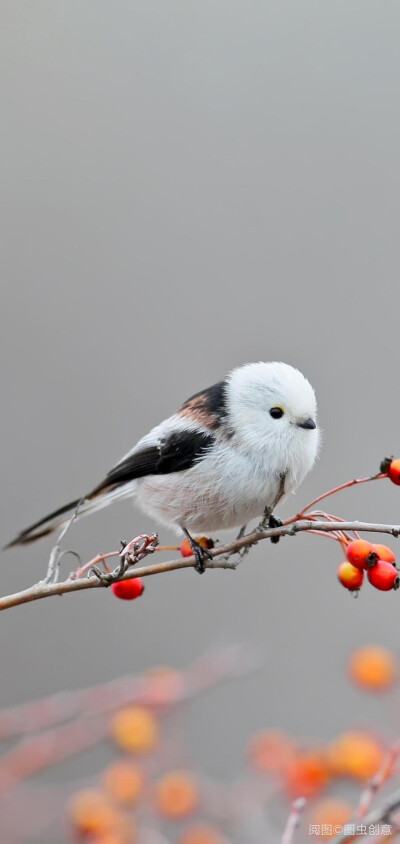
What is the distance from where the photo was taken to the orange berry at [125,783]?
109 centimetres

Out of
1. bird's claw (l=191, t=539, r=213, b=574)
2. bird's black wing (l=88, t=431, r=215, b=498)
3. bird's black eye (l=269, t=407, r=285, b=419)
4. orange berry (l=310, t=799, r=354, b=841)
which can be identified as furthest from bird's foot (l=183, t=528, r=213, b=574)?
orange berry (l=310, t=799, r=354, b=841)

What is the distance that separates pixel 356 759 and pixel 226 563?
339 millimetres

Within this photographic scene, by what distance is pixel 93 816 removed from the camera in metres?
0.99

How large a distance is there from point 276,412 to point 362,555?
0.37 meters

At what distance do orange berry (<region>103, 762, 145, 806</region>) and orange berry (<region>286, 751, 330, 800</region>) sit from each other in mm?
204

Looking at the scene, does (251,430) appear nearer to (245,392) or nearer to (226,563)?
(245,392)

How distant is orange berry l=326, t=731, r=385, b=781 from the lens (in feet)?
3.42

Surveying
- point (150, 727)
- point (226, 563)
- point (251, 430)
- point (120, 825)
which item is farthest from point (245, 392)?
point (120, 825)

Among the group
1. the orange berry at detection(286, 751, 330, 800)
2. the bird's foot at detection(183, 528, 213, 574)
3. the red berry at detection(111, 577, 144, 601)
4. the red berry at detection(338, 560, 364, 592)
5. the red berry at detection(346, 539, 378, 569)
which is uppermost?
the red berry at detection(111, 577, 144, 601)

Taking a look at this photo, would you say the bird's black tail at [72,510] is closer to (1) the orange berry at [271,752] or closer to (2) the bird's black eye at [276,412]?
(2) the bird's black eye at [276,412]

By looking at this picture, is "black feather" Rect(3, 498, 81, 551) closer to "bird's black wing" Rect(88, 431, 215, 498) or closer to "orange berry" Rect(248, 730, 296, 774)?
"bird's black wing" Rect(88, 431, 215, 498)

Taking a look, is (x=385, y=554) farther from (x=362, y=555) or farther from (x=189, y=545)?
(x=189, y=545)

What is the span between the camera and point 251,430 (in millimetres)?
1273

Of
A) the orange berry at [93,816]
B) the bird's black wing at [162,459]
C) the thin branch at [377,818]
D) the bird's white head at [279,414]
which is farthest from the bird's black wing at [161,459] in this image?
the thin branch at [377,818]
